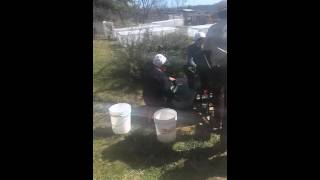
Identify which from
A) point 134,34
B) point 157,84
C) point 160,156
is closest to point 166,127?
point 160,156

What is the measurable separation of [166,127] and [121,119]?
1.46ft

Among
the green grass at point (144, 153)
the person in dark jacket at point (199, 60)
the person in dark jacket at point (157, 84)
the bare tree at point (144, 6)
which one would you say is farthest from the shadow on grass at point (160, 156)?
the bare tree at point (144, 6)

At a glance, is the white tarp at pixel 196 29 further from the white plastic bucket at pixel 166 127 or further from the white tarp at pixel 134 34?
the white plastic bucket at pixel 166 127

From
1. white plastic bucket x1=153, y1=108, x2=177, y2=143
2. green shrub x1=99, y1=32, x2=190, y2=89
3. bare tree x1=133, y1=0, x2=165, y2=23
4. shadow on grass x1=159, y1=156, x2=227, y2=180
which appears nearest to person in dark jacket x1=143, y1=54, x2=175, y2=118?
green shrub x1=99, y1=32, x2=190, y2=89

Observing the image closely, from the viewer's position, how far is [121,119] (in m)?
2.77

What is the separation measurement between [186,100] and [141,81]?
46cm

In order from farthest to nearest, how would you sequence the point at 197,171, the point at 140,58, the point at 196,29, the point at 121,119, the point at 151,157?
the point at 140,58 < the point at 121,119 < the point at 151,157 < the point at 196,29 < the point at 197,171

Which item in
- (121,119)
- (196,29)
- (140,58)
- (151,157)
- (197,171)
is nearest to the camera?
(197,171)

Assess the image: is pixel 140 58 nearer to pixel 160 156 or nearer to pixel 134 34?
pixel 134 34
